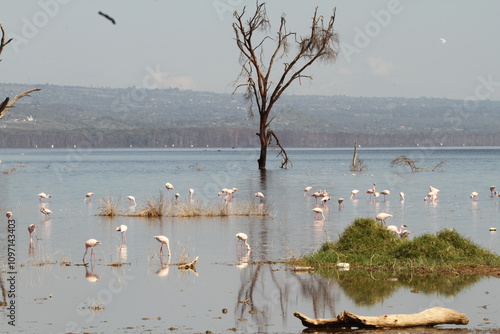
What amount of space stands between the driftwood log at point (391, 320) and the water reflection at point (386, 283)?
5.50 ft

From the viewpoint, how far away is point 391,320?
10523 millimetres

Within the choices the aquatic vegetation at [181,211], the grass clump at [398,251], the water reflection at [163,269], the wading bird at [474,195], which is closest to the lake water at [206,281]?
the water reflection at [163,269]

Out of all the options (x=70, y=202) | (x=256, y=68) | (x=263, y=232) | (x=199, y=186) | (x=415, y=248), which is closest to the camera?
(x=415, y=248)

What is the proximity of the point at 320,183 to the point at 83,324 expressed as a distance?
3761 centimetres

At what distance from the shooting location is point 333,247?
16.6m

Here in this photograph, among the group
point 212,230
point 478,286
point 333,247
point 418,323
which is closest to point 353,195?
point 212,230

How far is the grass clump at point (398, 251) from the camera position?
15.4 meters

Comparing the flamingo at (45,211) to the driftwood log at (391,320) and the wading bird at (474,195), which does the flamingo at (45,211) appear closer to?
the wading bird at (474,195)

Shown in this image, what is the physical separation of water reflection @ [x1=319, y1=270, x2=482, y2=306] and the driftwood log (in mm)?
1675

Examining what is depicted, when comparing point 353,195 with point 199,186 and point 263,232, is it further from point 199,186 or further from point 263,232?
point 263,232

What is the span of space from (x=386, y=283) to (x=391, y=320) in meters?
3.36

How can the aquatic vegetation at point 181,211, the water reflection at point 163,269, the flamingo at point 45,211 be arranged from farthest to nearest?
the aquatic vegetation at point 181,211 → the flamingo at point 45,211 → the water reflection at point 163,269

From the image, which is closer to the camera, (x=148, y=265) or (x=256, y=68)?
(x=148, y=265)

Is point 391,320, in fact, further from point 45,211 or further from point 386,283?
point 45,211
